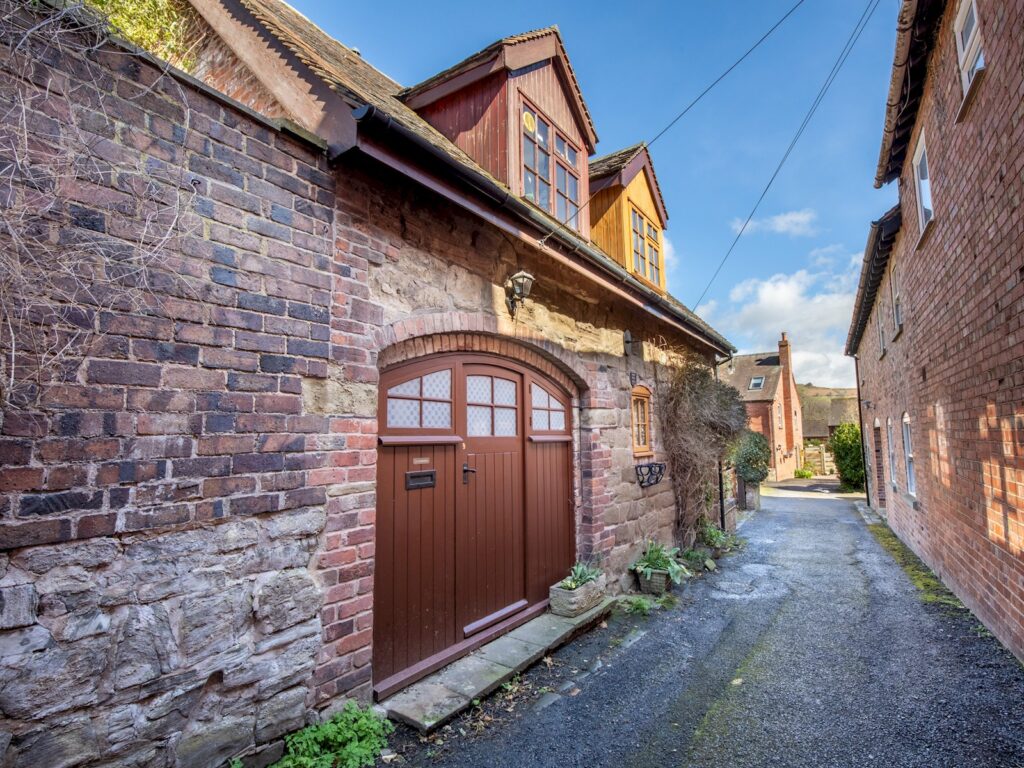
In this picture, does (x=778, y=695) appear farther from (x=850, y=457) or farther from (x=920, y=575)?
(x=850, y=457)

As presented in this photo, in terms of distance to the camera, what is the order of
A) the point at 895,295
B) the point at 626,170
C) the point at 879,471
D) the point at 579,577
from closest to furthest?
the point at 579,577, the point at 626,170, the point at 895,295, the point at 879,471

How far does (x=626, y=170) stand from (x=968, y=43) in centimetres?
402

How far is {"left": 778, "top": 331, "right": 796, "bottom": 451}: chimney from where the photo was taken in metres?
29.4

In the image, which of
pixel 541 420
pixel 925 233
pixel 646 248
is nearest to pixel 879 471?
pixel 925 233

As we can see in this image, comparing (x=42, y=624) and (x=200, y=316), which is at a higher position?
(x=200, y=316)

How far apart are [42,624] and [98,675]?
1.10 ft

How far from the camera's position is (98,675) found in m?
2.20

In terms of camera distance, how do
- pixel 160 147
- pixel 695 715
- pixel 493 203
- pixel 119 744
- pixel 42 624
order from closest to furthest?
pixel 42 624, pixel 119 744, pixel 160 147, pixel 695 715, pixel 493 203

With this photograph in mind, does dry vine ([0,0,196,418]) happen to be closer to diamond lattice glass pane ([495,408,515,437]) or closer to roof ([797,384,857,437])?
diamond lattice glass pane ([495,408,515,437])

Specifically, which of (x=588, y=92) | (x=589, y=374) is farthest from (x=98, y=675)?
(x=588, y=92)

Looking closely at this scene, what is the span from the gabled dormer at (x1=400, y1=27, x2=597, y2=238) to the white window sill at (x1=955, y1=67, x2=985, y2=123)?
12.5 feet

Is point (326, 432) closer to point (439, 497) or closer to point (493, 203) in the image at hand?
point (439, 497)

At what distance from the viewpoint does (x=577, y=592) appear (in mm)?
5145

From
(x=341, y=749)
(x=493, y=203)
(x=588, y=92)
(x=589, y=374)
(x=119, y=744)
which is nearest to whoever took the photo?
(x=119, y=744)
